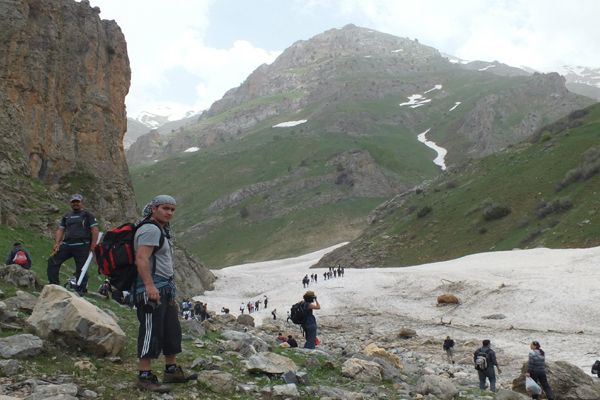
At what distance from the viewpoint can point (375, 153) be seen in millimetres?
138125

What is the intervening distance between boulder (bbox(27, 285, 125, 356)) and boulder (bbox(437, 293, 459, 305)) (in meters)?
31.7

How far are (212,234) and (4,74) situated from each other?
82.3 meters

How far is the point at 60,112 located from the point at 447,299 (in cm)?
3230

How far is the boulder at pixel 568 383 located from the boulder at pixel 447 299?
21416 millimetres

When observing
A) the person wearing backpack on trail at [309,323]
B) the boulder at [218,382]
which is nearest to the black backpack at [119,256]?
the boulder at [218,382]

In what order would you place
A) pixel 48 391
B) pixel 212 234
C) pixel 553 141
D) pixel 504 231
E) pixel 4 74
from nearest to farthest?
pixel 48 391
pixel 4 74
pixel 504 231
pixel 553 141
pixel 212 234

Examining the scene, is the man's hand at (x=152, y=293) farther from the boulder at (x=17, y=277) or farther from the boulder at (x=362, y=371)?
the boulder at (x=17, y=277)

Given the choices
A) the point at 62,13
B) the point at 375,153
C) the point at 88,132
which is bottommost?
the point at 88,132

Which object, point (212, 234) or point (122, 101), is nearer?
point (122, 101)

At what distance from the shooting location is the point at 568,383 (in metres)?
14.1

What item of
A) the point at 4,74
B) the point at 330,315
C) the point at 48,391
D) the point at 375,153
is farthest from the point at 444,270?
the point at 375,153

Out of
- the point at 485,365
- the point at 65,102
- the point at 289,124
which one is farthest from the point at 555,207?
the point at 289,124

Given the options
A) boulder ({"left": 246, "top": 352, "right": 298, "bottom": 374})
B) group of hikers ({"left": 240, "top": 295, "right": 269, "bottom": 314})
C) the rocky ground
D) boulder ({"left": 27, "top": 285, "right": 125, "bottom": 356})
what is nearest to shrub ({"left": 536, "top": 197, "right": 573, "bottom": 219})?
group of hikers ({"left": 240, "top": 295, "right": 269, "bottom": 314})

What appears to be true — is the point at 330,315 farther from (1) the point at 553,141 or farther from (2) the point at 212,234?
(2) the point at 212,234
